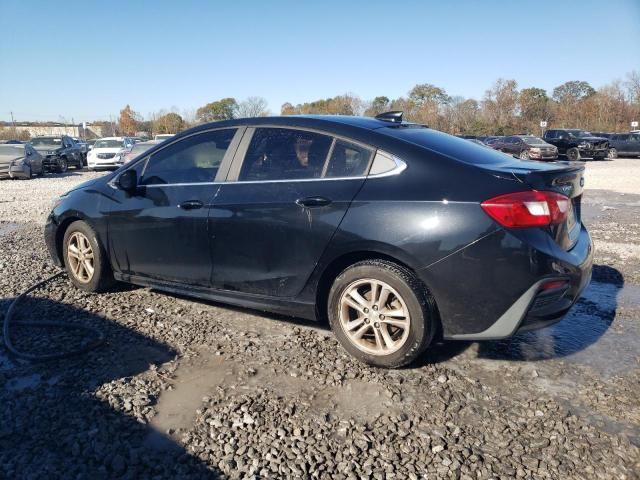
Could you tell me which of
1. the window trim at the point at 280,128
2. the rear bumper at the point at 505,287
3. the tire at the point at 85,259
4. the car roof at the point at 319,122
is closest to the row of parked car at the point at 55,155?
the tire at the point at 85,259

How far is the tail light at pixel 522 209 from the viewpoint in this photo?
298cm

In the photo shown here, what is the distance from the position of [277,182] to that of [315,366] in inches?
53.1

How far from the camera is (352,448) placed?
8.34 feet

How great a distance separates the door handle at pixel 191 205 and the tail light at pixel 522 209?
2.19 m

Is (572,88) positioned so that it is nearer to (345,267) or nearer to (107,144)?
(107,144)

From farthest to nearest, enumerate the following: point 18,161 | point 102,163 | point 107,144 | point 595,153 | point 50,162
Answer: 1. point 595,153
2. point 107,144
3. point 102,163
4. point 50,162
5. point 18,161

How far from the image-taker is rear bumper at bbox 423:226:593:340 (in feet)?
9.74

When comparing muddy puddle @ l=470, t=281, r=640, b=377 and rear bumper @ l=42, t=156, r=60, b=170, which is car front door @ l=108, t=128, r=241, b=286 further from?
rear bumper @ l=42, t=156, r=60, b=170

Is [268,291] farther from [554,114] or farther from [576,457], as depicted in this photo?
[554,114]

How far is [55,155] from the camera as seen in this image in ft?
73.3

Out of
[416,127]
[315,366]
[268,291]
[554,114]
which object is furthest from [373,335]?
[554,114]

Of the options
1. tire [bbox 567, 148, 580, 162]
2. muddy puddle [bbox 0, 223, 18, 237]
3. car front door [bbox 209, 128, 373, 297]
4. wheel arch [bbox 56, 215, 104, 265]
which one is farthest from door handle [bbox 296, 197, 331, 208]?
tire [bbox 567, 148, 580, 162]

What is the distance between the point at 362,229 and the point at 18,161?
63.0ft

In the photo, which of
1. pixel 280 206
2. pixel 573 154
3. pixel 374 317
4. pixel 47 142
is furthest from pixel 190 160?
pixel 573 154
